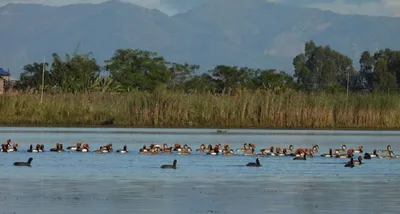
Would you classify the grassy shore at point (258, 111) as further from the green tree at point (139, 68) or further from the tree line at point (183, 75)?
the green tree at point (139, 68)

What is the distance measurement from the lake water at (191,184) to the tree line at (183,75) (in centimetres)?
2109

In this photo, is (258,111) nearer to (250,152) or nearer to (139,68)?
(250,152)

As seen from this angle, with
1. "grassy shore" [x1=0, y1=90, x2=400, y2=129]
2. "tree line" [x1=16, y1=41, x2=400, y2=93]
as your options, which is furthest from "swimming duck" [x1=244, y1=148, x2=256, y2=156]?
"tree line" [x1=16, y1=41, x2=400, y2=93]

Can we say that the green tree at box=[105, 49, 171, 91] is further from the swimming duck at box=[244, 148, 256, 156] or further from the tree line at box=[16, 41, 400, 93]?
the swimming duck at box=[244, 148, 256, 156]

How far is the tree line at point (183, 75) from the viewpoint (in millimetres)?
64312

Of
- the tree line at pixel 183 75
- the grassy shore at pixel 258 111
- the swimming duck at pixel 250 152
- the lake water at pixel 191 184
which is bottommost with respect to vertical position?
the lake water at pixel 191 184

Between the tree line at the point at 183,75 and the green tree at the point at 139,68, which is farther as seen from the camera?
the green tree at the point at 139,68

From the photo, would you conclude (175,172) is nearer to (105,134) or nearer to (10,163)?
(10,163)

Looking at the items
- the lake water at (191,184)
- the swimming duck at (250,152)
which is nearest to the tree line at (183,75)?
the swimming duck at (250,152)

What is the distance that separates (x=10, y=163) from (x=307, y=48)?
124 metres

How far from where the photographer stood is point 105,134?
41750 mm

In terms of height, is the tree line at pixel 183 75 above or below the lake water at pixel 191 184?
above

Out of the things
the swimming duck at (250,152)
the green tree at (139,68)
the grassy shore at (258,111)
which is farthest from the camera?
the green tree at (139,68)

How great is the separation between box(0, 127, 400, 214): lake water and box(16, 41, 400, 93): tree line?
830 inches
